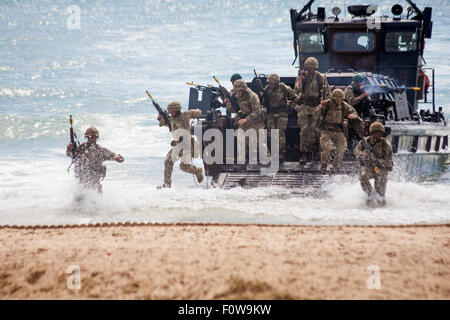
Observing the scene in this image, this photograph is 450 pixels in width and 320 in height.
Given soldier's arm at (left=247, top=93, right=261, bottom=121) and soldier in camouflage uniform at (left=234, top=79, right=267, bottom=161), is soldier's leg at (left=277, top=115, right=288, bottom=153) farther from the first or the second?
soldier's arm at (left=247, top=93, right=261, bottom=121)

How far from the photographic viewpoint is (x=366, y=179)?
812 centimetres

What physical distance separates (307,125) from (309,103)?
0.37 metres

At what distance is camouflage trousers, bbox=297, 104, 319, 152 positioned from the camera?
9.59 metres

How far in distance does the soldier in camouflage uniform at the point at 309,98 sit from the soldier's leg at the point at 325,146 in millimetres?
448

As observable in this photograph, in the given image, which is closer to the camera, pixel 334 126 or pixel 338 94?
pixel 338 94

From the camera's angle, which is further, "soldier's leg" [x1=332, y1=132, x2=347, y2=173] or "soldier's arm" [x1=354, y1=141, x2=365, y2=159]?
"soldier's leg" [x1=332, y1=132, x2=347, y2=173]

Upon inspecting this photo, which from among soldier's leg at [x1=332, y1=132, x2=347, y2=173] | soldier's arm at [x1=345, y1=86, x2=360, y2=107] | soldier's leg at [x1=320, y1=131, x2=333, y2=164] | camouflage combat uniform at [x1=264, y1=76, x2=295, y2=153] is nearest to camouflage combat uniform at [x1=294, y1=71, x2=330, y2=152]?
camouflage combat uniform at [x1=264, y1=76, x2=295, y2=153]

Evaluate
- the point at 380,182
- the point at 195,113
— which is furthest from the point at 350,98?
the point at 195,113
